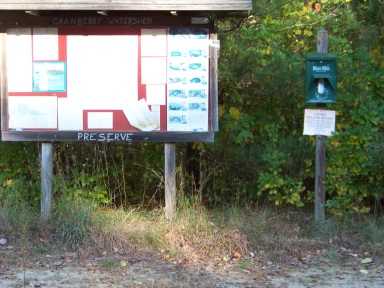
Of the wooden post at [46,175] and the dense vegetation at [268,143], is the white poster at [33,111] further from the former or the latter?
the dense vegetation at [268,143]

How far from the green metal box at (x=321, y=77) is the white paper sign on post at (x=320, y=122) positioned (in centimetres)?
16

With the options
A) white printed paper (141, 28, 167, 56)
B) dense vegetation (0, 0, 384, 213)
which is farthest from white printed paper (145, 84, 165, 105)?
dense vegetation (0, 0, 384, 213)

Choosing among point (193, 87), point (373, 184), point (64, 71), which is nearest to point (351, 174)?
point (373, 184)

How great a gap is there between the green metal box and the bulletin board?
122 centimetres

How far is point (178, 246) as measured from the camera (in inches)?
282

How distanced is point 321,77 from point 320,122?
57 cm

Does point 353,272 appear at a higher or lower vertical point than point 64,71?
lower

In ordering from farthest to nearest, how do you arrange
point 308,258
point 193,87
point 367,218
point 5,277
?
point 367,218 → point 193,87 → point 308,258 → point 5,277

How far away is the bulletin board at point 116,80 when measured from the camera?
7.52 m

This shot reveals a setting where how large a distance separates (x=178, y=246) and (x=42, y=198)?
1907mm

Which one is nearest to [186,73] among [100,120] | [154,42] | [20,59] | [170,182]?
[154,42]

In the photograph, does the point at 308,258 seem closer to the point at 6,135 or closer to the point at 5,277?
the point at 5,277

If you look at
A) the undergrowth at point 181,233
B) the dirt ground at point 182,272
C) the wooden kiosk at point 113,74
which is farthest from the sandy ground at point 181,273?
the wooden kiosk at point 113,74

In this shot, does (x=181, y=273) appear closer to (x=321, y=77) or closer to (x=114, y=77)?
(x=114, y=77)
